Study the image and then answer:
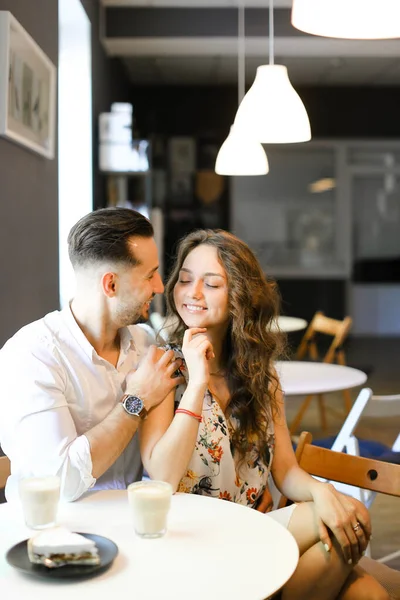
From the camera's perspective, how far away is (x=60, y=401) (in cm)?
192

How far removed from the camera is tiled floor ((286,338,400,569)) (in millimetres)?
3695

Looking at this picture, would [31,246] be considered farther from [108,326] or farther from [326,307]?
[326,307]

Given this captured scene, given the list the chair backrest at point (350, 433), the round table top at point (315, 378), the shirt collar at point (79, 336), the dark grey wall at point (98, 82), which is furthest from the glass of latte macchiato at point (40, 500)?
the dark grey wall at point (98, 82)

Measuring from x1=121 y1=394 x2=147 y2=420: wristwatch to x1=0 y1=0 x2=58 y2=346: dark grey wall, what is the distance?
1521mm

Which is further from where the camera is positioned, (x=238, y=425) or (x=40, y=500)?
(x=238, y=425)

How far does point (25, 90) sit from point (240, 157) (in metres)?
1.10

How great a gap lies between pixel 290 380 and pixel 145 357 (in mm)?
2068

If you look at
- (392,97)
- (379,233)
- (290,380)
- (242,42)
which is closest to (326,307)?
(379,233)

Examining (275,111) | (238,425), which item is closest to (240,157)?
(275,111)

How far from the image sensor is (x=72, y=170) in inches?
254

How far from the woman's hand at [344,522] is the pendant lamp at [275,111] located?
5.52ft

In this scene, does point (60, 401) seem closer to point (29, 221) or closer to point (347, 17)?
point (347, 17)

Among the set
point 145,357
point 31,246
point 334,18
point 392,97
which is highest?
point 392,97

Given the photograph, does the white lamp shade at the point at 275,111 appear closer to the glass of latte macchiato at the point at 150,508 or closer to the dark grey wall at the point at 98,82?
the glass of latte macchiato at the point at 150,508
